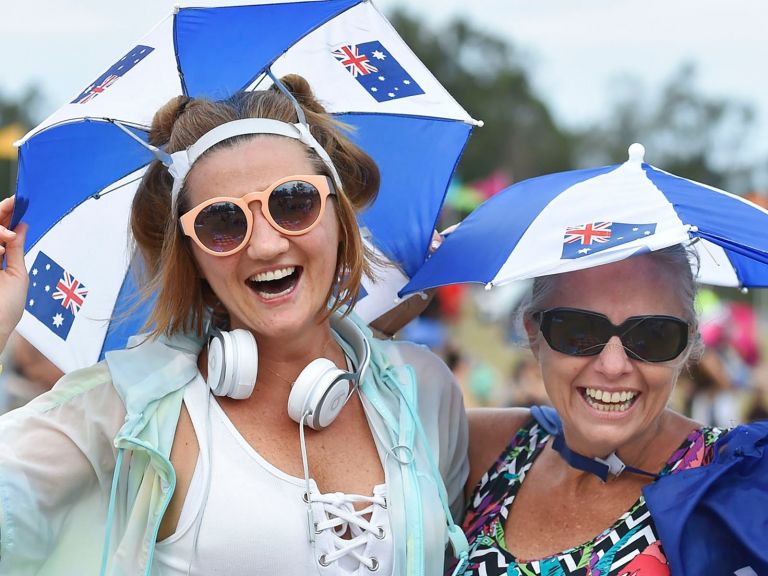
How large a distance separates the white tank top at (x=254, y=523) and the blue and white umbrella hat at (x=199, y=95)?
0.71 meters

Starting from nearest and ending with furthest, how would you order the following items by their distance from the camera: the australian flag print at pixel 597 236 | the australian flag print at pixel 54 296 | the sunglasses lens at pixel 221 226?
the australian flag print at pixel 597 236, the sunglasses lens at pixel 221 226, the australian flag print at pixel 54 296

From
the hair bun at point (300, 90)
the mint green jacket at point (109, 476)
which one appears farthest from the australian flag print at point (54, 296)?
the hair bun at point (300, 90)

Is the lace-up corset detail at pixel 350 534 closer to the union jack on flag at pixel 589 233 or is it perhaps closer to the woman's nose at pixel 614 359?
the woman's nose at pixel 614 359

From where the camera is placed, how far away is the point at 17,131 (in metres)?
20.8

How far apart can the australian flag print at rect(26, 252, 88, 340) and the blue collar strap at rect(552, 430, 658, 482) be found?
1596 mm

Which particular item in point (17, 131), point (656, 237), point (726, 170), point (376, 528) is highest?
point (726, 170)

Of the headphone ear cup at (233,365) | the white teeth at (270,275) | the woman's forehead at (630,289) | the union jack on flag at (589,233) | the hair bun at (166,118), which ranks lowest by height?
the headphone ear cup at (233,365)

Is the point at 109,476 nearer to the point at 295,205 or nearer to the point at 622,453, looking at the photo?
the point at 295,205

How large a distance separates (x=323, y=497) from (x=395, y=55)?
1563mm

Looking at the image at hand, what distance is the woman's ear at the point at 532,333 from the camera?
3078 mm

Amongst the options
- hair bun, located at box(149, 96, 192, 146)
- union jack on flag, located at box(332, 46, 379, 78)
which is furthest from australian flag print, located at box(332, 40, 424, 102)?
hair bun, located at box(149, 96, 192, 146)

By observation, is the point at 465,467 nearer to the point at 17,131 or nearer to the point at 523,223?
the point at 523,223

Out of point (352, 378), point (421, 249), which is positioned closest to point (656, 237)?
point (352, 378)

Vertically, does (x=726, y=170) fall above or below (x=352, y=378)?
above
